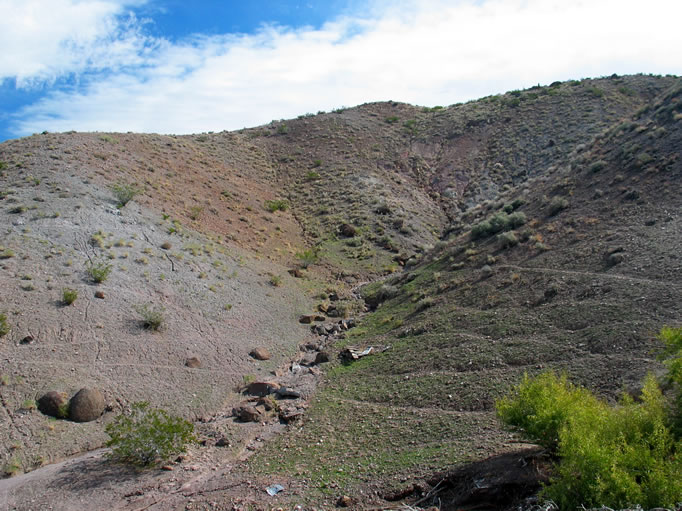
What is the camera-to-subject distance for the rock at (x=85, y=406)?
14273mm

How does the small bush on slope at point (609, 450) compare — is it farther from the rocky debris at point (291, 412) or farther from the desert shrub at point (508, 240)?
the desert shrub at point (508, 240)

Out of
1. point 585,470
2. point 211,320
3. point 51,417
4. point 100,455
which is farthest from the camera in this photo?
point 211,320

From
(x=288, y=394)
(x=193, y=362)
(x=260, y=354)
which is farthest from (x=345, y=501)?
(x=260, y=354)

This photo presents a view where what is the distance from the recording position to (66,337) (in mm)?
17125

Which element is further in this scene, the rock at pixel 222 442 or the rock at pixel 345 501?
the rock at pixel 222 442

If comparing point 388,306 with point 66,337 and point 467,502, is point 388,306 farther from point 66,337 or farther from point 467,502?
point 467,502

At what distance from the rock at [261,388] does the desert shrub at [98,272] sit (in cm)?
814

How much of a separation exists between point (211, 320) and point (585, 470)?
17.3m

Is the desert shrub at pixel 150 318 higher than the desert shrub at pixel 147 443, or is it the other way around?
the desert shrub at pixel 150 318

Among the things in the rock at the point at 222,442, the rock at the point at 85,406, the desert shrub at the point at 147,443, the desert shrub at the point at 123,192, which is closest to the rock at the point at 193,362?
the rock at the point at 85,406

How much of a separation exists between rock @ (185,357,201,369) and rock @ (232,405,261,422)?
Result: 143 inches

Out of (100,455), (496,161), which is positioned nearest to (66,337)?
(100,455)

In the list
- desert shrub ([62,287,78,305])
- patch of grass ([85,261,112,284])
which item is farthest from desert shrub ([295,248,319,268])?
desert shrub ([62,287,78,305])

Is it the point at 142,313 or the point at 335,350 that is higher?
the point at 142,313
